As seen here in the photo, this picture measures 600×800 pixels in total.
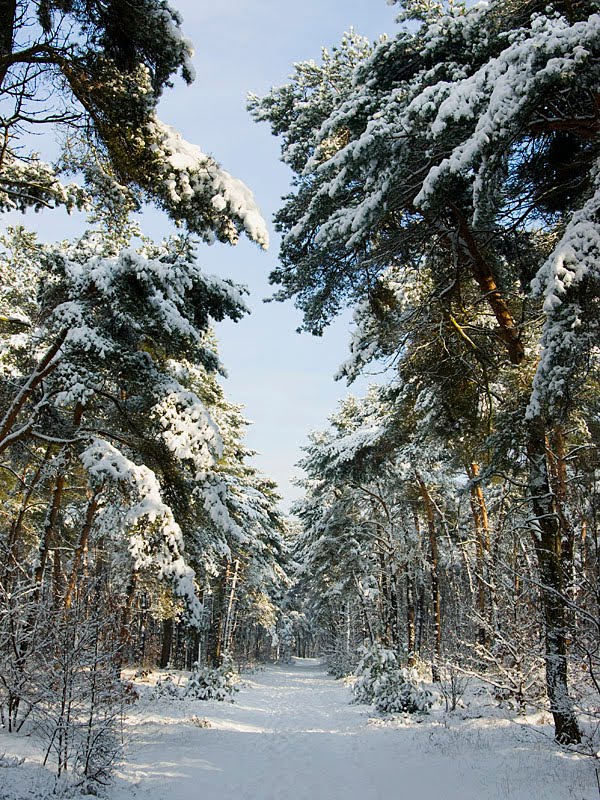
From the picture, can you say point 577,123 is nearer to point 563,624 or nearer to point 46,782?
point 563,624

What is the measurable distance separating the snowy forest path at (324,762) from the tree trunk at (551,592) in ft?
2.03

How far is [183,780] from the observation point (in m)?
6.66

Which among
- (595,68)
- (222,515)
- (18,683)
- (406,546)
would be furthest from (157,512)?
(406,546)

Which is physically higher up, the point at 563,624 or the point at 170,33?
the point at 170,33

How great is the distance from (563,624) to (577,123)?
248 inches

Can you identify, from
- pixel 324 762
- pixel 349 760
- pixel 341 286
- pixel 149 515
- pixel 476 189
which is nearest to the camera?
pixel 476 189

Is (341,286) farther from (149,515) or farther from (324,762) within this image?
(324,762)

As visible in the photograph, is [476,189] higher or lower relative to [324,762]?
higher

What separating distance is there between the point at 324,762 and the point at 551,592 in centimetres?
492

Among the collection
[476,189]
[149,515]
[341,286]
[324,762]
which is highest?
[341,286]

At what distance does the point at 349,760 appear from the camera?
325 inches

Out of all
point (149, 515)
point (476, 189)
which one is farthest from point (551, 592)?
point (149, 515)

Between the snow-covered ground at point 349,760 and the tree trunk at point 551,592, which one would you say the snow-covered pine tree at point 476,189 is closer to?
the tree trunk at point 551,592

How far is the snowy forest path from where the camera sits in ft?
20.1
